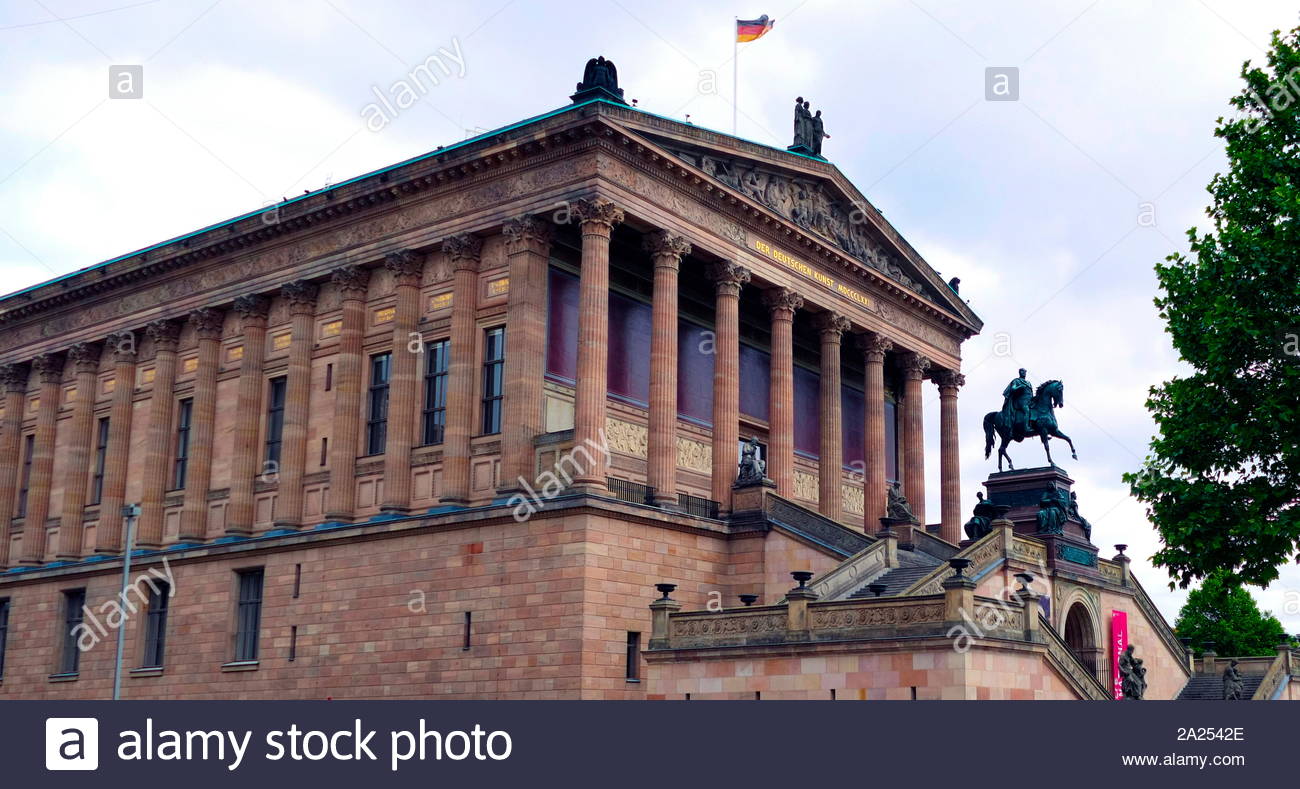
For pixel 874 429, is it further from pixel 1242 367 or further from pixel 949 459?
pixel 1242 367

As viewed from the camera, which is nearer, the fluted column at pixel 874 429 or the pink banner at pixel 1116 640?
the pink banner at pixel 1116 640

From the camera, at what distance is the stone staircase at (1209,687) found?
44853mm

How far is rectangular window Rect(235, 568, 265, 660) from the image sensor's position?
4622cm

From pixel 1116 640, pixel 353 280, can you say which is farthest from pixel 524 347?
pixel 1116 640

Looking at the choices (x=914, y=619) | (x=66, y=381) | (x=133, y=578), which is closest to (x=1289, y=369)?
(x=914, y=619)

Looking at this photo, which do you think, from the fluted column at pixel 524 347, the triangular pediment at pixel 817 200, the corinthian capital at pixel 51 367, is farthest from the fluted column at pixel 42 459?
the triangular pediment at pixel 817 200

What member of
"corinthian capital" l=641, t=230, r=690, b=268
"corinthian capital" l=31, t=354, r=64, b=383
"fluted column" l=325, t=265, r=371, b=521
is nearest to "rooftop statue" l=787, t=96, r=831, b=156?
"corinthian capital" l=641, t=230, r=690, b=268

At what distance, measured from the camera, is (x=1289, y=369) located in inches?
1112

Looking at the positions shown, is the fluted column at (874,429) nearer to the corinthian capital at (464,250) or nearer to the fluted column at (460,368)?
the corinthian capital at (464,250)

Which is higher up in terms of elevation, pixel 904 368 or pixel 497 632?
pixel 904 368

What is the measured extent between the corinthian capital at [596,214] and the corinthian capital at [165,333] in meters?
20.2
